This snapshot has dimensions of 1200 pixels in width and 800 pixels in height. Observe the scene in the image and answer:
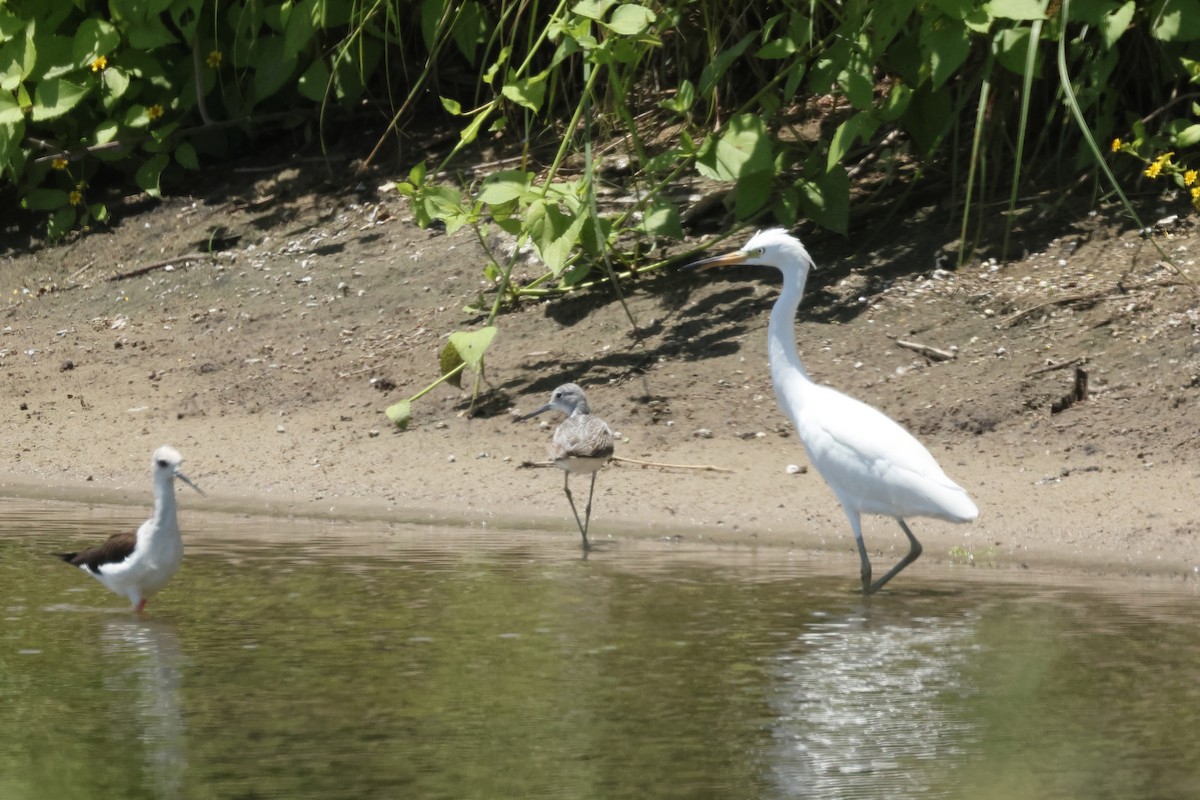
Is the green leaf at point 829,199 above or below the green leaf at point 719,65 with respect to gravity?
below

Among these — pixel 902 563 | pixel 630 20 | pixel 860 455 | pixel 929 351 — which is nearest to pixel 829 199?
pixel 929 351

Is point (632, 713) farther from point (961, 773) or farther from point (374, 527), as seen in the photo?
point (374, 527)

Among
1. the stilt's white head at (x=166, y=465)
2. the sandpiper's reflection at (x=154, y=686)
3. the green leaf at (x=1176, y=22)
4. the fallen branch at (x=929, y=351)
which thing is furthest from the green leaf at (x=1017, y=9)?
the sandpiper's reflection at (x=154, y=686)

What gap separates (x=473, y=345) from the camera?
802 centimetres

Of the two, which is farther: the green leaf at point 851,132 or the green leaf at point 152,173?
the green leaf at point 152,173

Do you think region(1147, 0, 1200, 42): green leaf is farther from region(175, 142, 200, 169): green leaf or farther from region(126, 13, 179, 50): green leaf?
region(175, 142, 200, 169): green leaf

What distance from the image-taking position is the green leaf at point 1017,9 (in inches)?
307

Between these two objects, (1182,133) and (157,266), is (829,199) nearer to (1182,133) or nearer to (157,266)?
(1182,133)

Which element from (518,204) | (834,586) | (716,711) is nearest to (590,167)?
(518,204)

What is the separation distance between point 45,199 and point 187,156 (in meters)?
1.03

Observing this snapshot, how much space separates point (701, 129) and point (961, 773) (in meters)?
6.11

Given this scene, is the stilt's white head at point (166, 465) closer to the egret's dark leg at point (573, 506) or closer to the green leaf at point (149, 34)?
the egret's dark leg at point (573, 506)

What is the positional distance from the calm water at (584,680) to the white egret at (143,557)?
0.38 feet

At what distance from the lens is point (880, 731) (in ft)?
13.6
